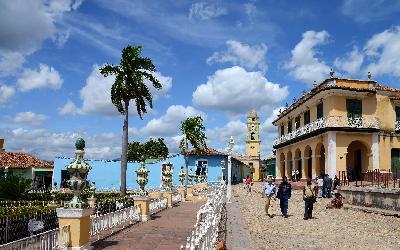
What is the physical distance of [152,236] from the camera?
12430mm

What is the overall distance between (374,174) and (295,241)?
13.1 meters

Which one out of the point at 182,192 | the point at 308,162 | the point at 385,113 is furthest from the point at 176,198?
the point at 385,113

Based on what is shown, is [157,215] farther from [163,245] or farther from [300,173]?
[300,173]

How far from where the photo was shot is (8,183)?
84.3ft

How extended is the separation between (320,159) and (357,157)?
2851 millimetres

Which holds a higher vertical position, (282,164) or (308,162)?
(308,162)

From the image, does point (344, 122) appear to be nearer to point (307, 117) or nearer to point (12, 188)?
point (307, 117)

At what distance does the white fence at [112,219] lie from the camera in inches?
462

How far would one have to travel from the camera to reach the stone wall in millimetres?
17938

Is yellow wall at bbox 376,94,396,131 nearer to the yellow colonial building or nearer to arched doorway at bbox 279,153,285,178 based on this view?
the yellow colonial building

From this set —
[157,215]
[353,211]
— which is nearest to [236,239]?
[157,215]

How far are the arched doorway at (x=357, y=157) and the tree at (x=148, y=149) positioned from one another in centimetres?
4534

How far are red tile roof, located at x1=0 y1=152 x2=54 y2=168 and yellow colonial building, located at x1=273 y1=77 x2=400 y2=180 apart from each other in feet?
102

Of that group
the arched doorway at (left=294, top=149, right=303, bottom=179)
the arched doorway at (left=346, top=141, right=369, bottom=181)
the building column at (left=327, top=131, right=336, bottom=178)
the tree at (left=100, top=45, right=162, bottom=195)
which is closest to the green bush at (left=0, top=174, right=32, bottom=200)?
the tree at (left=100, top=45, right=162, bottom=195)
